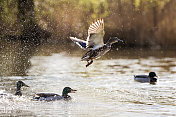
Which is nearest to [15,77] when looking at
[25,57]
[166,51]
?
[25,57]

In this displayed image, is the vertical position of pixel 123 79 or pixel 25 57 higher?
pixel 25 57

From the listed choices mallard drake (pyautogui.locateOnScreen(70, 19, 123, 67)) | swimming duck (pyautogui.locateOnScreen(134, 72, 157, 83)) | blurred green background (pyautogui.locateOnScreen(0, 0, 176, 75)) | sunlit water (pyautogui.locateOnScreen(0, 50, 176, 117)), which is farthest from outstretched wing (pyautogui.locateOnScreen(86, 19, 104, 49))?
blurred green background (pyautogui.locateOnScreen(0, 0, 176, 75))

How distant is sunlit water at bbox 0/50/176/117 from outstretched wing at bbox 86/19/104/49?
148cm

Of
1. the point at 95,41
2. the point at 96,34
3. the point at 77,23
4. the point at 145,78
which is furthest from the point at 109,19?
the point at 96,34

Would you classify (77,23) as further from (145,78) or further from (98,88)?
(98,88)

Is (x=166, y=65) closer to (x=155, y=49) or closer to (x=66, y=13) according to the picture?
(x=155, y=49)

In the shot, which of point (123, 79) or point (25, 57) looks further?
point (25, 57)

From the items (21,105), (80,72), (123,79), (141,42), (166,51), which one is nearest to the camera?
(21,105)

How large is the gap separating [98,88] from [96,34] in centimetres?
318

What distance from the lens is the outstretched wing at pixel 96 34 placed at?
11.7 metres

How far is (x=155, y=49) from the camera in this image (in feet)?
92.4

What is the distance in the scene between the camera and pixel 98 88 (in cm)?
1463

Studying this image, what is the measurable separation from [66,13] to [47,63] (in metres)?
9.35

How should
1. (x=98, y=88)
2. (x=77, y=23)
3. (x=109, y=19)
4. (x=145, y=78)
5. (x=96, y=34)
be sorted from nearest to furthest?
(x=96, y=34)
(x=98, y=88)
(x=145, y=78)
(x=77, y=23)
(x=109, y=19)
